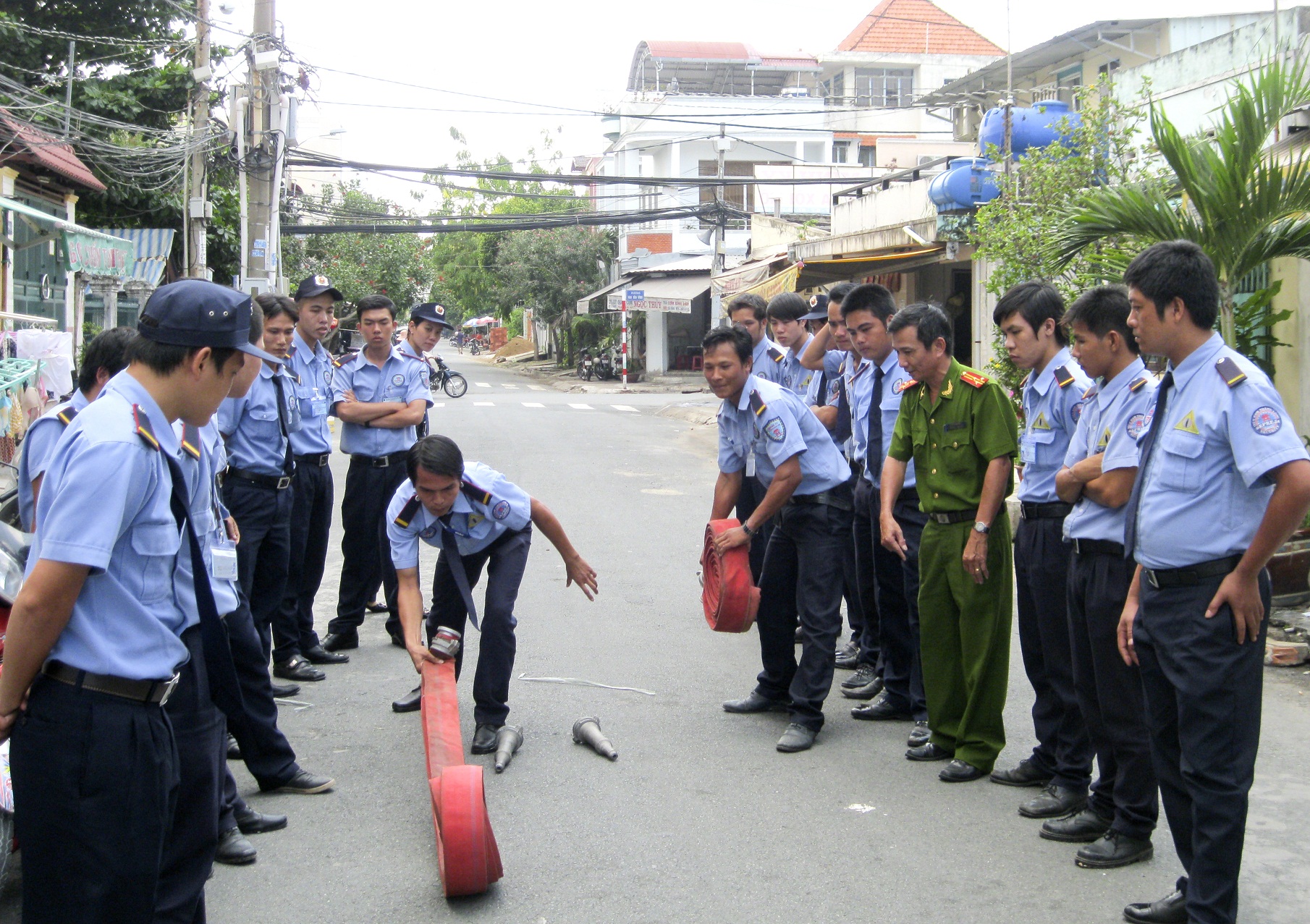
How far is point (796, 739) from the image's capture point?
503 centimetres

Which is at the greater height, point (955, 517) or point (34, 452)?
point (34, 452)

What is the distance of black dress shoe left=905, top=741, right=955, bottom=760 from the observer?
4.89 metres

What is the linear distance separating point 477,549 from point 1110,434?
2659 millimetres

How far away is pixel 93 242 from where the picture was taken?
11.6 meters

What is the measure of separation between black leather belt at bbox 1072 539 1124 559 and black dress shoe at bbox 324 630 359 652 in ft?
13.9

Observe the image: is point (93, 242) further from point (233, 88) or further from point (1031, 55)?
point (1031, 55)

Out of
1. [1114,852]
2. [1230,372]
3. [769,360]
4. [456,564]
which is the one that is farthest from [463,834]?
[769,360]

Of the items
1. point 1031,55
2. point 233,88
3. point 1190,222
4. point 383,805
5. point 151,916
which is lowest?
point 383,805

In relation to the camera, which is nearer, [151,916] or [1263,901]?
[151,916]

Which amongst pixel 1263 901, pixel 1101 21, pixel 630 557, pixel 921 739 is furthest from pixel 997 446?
pixel 1101 21

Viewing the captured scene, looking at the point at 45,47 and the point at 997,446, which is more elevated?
the point at 45,47

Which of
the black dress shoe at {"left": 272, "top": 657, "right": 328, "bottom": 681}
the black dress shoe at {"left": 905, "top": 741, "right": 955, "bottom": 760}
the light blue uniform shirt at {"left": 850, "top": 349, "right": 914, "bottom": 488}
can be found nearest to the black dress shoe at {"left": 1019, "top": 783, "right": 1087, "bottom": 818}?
the black dress shoe at {"left": 905, "top": 741, "right": 955, "bottom": 760}

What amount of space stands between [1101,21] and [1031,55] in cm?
200

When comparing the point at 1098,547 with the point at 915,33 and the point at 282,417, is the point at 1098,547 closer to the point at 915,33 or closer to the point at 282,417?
the point at 282,417
